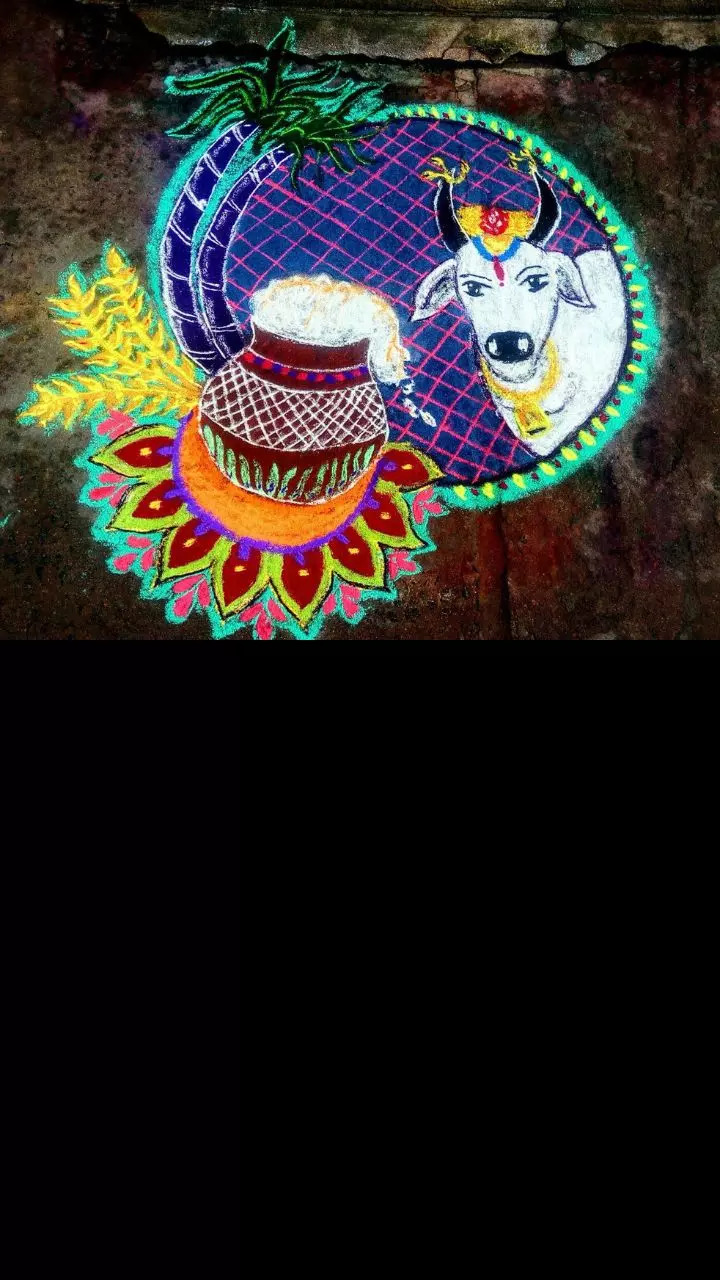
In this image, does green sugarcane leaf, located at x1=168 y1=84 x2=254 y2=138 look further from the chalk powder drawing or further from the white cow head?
the white cow head

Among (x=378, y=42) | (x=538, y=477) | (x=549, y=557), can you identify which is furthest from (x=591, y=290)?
(x=378, y=42)

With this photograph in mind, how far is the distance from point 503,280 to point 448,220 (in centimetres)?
34

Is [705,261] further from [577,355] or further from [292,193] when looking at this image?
[292,193]

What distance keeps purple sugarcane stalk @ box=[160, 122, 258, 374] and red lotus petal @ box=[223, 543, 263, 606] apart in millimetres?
741

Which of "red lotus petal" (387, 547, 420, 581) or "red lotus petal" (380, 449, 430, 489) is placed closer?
"red lotus petal" (387, 547, 420, 581)

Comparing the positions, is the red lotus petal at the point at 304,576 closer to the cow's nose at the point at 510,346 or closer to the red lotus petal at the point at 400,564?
the red lotus petal at the point at 400,564

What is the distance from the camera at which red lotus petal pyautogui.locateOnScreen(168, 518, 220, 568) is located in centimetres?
283

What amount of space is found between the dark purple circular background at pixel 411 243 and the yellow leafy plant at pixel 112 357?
12.8 inches

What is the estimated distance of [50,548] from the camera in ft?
9.18

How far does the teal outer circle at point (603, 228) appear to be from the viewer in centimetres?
303

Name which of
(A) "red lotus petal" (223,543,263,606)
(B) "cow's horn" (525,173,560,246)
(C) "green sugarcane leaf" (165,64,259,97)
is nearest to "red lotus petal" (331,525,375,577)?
(A) "red lotus petal" (223,543,263,606)

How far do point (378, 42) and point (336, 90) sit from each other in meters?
0.29

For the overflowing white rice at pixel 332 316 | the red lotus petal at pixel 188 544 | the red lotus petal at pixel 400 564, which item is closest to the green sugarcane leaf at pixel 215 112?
the overflowing white rice at pixel 332 316

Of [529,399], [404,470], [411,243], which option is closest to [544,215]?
[411,243]
